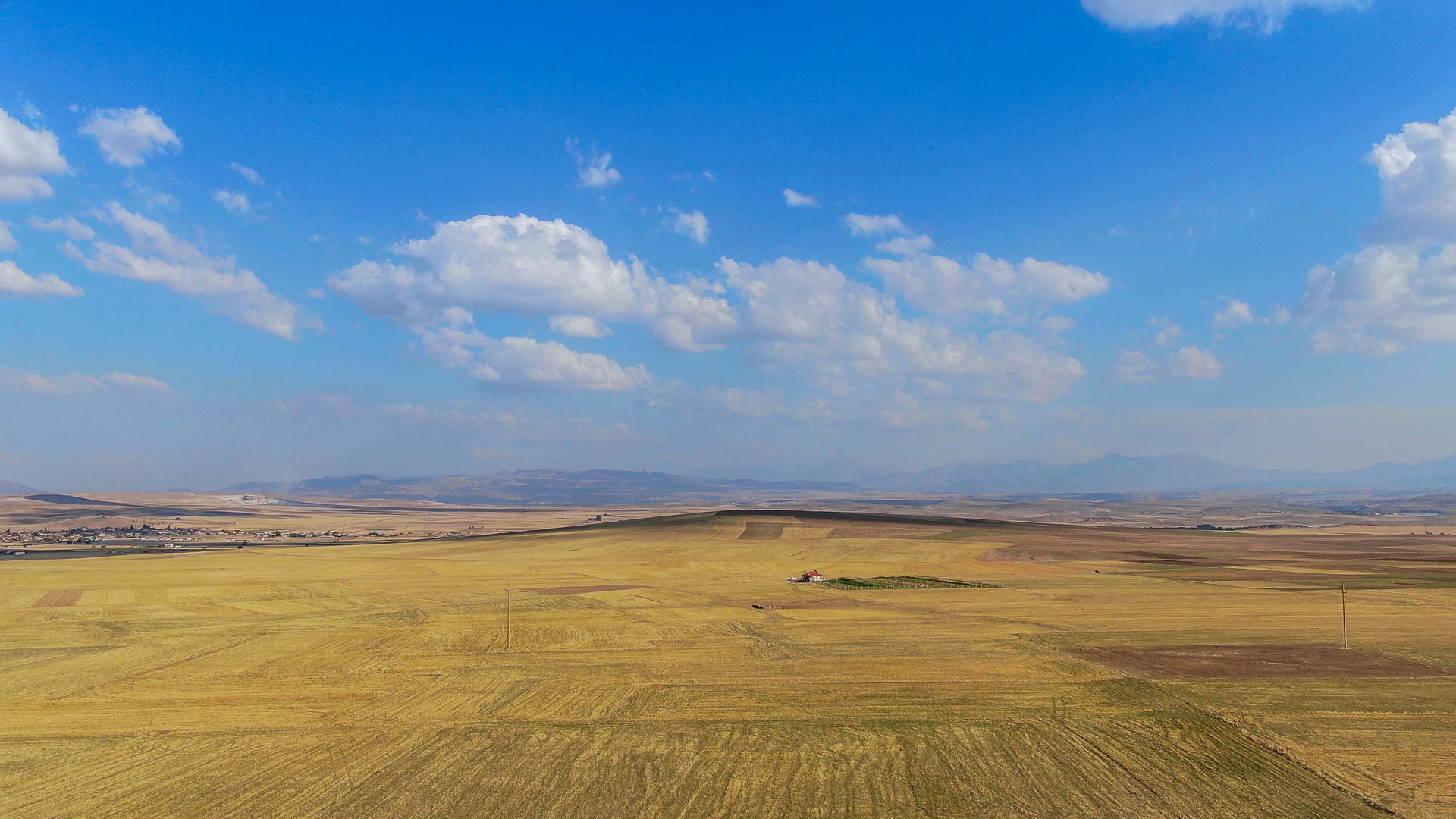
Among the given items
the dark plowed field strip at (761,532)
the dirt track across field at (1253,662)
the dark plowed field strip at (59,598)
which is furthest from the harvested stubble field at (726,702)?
the dark plowed field strip at (761,532)

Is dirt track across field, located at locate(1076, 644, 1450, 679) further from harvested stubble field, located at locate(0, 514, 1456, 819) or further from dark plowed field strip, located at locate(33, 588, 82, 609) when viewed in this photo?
dark plowed field strip, located at locate(33, 588, 82, 609)

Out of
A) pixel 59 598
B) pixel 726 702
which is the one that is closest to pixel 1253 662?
pixel 726 702

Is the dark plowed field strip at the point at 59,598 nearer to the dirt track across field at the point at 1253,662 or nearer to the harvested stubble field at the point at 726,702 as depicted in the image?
the harvested stubble field at the point at 726,702

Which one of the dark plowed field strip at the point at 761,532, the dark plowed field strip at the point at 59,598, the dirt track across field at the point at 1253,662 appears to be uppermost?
the dirt track across field at the point at 1253,662

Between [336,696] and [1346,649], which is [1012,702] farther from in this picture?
[336,696]

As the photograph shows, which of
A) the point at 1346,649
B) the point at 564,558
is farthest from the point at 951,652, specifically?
the point at 564,558

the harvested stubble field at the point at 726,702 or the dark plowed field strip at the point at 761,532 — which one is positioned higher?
the harvested stubble field at the point at 726,702

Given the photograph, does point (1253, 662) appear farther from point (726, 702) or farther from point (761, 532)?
point (761, 532)
